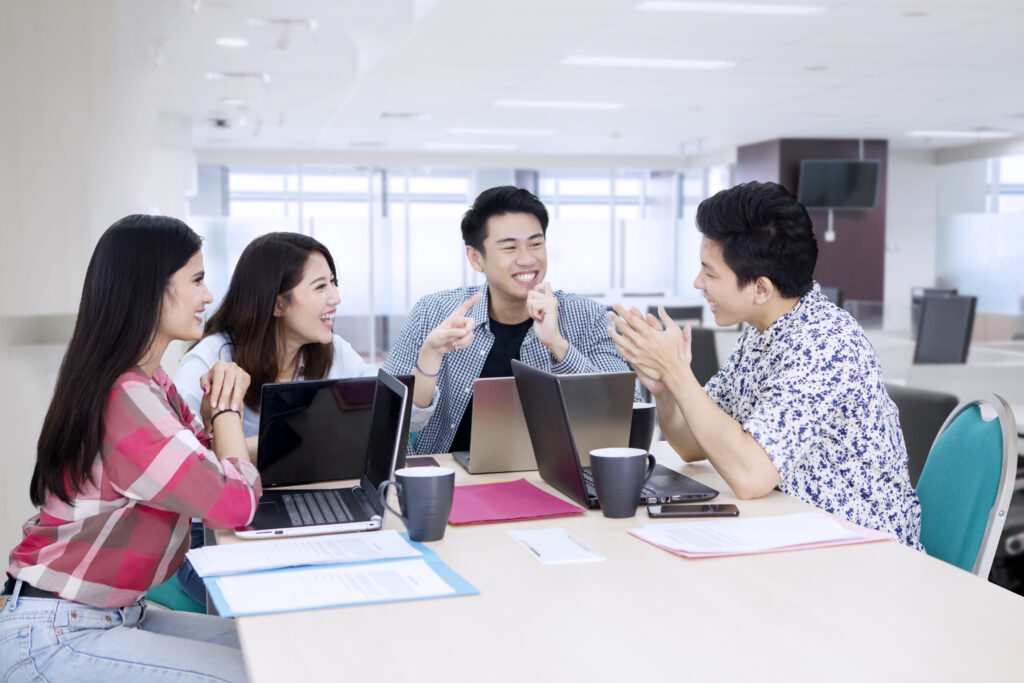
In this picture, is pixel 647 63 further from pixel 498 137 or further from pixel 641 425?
pixel 641 425

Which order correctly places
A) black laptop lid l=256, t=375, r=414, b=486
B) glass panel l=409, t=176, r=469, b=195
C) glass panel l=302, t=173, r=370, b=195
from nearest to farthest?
black laptop lid l=256, t=375, r=414, b=486 → glass panel l=302, t=173, r=370, b=195 → glass panel l=409, t=176, r=469, b=195

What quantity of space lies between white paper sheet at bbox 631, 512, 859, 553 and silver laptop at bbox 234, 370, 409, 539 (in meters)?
0.43

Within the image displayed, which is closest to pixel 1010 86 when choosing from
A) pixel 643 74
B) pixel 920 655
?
pixel 643 74

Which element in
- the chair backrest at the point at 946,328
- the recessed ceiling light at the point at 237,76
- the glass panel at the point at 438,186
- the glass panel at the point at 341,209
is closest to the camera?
the chair backrest at the point at 946,328

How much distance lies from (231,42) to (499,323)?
397cm

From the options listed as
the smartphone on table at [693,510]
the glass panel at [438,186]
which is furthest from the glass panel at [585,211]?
the smartphone on table at [693,510]

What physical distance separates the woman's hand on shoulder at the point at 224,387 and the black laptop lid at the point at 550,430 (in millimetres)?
513

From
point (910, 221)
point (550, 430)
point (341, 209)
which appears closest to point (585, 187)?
point (341, 209)

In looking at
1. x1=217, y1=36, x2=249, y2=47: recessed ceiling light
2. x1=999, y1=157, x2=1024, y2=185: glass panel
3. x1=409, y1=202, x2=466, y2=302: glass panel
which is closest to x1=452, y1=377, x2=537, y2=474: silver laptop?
x1=217, y1=36, x2=249, y2=47: recessed ceiling light

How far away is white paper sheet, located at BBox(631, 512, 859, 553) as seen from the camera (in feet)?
4.80

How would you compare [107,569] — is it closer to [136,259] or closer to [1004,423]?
[136,259]

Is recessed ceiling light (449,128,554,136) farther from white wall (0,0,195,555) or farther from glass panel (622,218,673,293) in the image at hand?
white wall (0,0,195,555)

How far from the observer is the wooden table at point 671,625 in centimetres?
107

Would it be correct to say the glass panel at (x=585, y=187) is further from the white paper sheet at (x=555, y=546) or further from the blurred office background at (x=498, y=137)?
the white paper sheet at (x=555, y=546)
